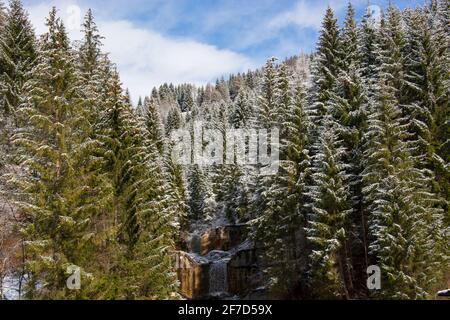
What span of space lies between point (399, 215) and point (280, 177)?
9505 mm

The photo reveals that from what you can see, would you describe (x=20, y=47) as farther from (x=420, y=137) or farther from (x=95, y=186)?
(x=420, y=137)

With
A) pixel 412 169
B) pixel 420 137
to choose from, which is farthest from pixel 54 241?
pixel 420 137

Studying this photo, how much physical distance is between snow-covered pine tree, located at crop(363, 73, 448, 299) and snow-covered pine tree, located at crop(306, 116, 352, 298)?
1750 millimetres

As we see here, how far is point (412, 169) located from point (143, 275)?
56.5 feet

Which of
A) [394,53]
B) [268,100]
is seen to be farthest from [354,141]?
[268,100]

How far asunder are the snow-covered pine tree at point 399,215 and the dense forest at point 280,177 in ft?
0.29

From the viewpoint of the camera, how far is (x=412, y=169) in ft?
96.9

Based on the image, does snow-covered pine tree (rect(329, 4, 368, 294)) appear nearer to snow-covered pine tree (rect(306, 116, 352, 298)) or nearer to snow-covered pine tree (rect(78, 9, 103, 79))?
snow-covered pine tree (rect(306, 116, 352, 298))

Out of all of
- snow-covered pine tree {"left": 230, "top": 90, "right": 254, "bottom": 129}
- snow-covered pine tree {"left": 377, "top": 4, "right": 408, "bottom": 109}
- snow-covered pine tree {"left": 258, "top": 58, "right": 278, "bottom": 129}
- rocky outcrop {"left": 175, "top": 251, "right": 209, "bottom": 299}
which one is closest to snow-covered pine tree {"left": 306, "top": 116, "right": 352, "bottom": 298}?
snow-covered pine tree {"left": 377, "top": 4, "right": 408, "bottom": 109}

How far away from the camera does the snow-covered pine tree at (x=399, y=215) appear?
26500 millimetres

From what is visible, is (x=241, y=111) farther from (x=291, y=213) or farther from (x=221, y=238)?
(x=291, y=213)

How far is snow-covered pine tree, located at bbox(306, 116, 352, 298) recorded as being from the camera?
2898 centimetres

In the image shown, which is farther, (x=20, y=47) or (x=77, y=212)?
(x=20, y=47)

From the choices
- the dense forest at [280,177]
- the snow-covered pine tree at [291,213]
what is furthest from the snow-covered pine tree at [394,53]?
the snow-covered pine tree at [291,213]
